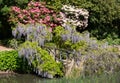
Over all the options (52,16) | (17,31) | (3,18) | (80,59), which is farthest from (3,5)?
(80,59)

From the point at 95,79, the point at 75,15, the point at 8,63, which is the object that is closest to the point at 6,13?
the point at 75,15

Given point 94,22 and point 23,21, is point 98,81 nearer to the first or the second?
point 23,21

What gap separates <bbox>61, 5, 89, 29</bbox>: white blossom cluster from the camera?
2520 centimetres

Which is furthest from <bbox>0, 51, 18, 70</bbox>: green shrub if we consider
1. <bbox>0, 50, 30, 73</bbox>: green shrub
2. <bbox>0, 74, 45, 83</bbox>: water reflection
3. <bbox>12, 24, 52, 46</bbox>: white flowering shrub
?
<bbox>12, 24, 52, 46</bbox>: white flowering shrub

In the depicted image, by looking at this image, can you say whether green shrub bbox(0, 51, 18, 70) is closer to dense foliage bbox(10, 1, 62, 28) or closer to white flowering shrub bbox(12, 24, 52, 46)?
white flowering shrub bbox(12, 24, 52, 46)

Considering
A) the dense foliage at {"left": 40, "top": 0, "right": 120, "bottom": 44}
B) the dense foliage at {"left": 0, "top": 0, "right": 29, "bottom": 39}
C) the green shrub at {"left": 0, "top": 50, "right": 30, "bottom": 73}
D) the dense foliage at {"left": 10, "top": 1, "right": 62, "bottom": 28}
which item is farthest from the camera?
the dense foliage at {"left": 40, "top": 0, "right": 120, "bottom": 44}

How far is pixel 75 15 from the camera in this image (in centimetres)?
2527

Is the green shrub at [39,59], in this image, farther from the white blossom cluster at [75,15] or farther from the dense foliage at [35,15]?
the white blossom cluster at [75,15]

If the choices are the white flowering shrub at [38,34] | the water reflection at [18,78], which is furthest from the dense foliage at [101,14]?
the water reflection at [18,78]

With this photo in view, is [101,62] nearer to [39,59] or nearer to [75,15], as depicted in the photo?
[39,59]

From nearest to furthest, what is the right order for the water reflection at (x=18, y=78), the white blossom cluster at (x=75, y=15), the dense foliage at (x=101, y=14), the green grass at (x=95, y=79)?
the green grass at (x=95, y=79), the water reflection at (x=18, y=78), the white blossom cluster at (x=75, y=15), the dense foliage at (x=101, y=14)

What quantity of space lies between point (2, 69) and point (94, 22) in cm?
761

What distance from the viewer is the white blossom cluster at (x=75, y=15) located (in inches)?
992

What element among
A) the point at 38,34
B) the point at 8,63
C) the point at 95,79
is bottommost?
the point at 8,63
